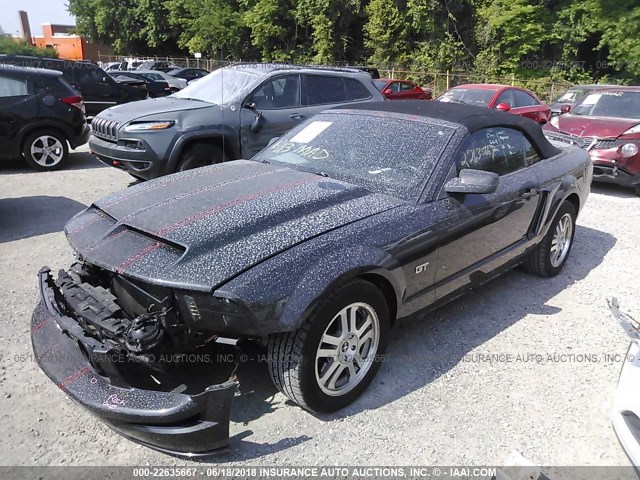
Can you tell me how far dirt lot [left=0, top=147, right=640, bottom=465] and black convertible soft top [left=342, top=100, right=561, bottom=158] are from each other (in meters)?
1.38

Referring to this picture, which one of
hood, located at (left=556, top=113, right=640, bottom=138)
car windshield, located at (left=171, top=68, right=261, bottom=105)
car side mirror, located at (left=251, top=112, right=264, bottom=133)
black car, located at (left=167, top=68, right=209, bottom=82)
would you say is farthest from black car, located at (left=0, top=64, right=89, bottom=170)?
black car, located at (left=167, top=68, right=209, bottom=82)

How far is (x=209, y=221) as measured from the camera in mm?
2877

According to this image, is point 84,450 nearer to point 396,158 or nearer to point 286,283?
point 286,283

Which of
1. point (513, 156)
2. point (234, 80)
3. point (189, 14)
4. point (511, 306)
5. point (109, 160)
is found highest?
point (189, 14)

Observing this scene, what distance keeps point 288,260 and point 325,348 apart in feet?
1.81

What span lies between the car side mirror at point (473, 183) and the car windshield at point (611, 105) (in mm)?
7081

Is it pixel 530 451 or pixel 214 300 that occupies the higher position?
pixel 214 300

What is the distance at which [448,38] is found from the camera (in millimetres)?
29219

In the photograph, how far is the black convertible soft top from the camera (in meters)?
3.81

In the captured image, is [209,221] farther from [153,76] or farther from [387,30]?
[387,30]

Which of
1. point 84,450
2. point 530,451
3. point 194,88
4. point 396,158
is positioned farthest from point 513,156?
point 194,88

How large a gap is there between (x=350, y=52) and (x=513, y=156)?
32.5 m

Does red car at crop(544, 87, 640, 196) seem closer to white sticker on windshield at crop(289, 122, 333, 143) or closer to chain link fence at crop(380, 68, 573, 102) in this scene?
white sticker on windshield at crop(289, 122, 333, 143)

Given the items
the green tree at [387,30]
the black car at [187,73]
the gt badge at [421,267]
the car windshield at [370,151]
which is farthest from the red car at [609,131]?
the green tree at [387,30]
